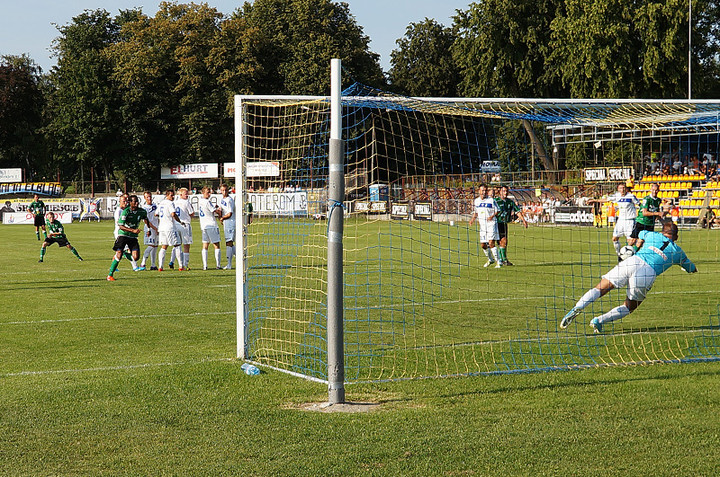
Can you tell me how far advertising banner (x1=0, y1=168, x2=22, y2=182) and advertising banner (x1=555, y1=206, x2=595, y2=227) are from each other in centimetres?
4354

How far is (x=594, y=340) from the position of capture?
9359 mm

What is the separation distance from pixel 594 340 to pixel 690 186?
2468 cm

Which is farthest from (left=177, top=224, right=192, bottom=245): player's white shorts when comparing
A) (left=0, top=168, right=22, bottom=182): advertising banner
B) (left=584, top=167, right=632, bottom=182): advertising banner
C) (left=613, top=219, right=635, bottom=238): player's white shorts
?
(left=0, top=168, right=22, bottom=182): advertising banner

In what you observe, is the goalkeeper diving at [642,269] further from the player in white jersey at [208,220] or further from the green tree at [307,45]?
the green tree at [307,45]

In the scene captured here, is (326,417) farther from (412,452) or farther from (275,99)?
(275,99)

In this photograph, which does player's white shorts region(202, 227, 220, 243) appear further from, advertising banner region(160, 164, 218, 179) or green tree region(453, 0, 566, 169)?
advertising banner region(160, 164, 218, 179)

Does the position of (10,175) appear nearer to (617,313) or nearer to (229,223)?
(229,223)

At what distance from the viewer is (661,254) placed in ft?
30.5

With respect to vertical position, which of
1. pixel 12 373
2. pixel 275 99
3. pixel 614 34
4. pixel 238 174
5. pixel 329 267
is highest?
pixel 614 34

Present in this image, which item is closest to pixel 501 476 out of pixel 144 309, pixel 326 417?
pixel 326 417

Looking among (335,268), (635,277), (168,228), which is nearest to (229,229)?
(168,228)

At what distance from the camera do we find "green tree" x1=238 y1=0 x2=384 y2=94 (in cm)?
5997

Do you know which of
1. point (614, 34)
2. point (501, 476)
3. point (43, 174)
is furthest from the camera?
point (43, 174)

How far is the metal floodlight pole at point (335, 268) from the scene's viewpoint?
643cm
